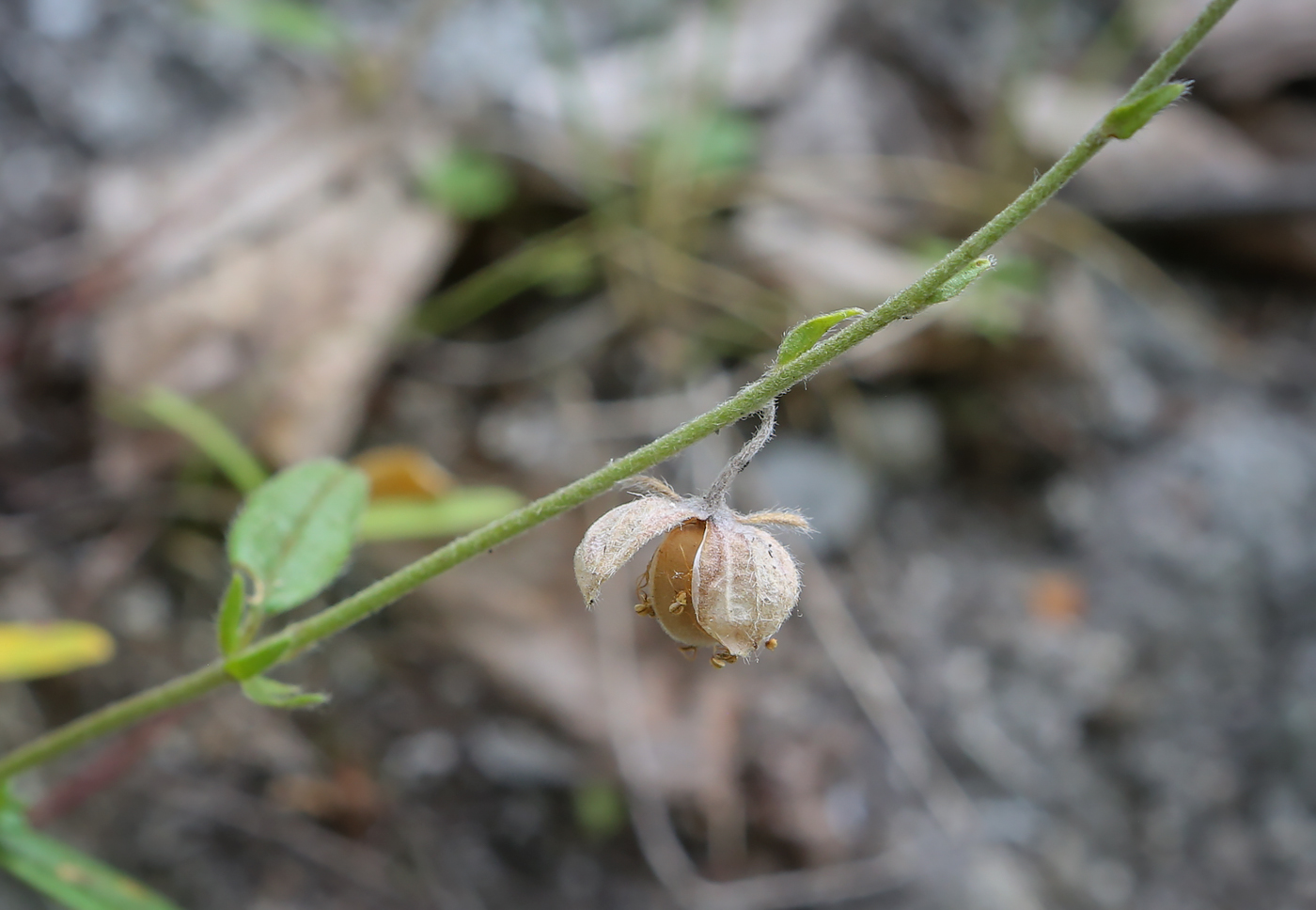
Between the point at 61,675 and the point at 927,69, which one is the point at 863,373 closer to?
the point at 927,69

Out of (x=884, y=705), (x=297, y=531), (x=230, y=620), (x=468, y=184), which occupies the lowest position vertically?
(x=230, y=620)


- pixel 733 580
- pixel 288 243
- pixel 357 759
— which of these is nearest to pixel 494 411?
pixel 288 243

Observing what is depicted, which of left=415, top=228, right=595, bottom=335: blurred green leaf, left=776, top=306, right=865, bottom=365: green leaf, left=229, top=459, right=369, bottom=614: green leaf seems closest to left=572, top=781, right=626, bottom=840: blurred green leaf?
left=229, top=459, right=369, bottom=614: green leaf

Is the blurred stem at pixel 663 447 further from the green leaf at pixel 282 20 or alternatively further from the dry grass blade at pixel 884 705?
the green leaf at pixel 282 20

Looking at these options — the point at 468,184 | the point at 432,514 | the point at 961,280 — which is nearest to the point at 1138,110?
the point at 961,280

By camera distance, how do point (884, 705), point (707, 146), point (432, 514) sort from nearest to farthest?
point (432, 514), point (884, 705), point (707, 146)

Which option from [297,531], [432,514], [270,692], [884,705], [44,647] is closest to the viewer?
[270,692]

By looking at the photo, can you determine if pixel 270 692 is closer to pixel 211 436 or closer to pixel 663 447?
pixel 663 447
